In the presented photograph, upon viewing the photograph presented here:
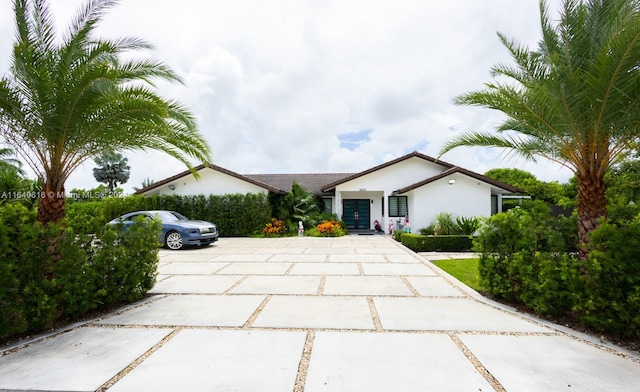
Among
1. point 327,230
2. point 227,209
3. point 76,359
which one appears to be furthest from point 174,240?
point 76,359

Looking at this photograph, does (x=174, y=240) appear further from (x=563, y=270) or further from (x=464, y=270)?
(x=563, y=270)

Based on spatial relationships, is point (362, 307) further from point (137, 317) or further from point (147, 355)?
point (137, 317)

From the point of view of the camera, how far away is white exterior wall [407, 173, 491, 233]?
52.4 ft

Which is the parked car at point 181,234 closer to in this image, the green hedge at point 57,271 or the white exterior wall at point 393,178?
the green hedge at point 57,271

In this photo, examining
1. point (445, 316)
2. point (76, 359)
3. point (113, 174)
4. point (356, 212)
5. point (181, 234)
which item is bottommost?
point (76, 359)

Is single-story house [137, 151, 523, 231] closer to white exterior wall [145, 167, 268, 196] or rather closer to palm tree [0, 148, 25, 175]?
white exterior wall [145, 167, 268, 196]

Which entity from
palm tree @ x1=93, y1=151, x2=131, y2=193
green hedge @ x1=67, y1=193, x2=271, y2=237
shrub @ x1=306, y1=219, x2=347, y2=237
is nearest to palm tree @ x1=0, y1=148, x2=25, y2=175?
green hedge @ x1=67, y1=193, x2=271, y2=237

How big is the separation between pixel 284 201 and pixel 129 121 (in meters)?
13.8

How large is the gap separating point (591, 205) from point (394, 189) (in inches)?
561

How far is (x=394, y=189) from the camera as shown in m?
18.8

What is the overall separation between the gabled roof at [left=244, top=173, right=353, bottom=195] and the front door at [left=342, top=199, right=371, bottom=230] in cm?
265

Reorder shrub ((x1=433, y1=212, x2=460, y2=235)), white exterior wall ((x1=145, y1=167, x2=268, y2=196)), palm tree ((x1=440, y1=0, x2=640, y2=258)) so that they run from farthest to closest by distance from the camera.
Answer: white exterior wall ((x1=145, y1=167, x2=268, y2=196))
shrub ((x1=433, y1=212, x2=460, y2=235))
palm tree ((x1=440, y1=0, x2=640, y2=258))

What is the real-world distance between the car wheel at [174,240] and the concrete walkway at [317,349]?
667cm

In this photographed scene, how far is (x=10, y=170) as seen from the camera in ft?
40.8
